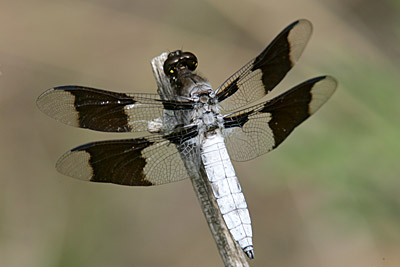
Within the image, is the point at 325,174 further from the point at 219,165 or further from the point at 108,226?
the point at 108,226

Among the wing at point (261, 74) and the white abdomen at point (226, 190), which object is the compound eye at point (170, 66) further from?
the white abdomen at point (226, 190)

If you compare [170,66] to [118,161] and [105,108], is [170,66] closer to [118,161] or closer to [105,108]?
[105,108]

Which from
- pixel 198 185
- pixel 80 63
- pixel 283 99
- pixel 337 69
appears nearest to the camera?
pixel 198 185

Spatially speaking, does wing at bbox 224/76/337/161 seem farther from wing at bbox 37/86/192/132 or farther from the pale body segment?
wing at bbox 37/86/192/132

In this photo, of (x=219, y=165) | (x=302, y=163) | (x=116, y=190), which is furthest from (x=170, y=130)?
(x=116, y=190)

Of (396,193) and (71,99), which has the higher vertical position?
(71,99)

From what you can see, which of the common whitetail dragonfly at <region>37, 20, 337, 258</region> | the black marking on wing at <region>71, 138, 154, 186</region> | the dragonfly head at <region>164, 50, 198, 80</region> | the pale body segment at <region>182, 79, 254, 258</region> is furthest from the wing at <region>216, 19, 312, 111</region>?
the black marking on wing at <region>71, 138, 154, 186</region>

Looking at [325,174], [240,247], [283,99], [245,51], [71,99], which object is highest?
[245,51]
